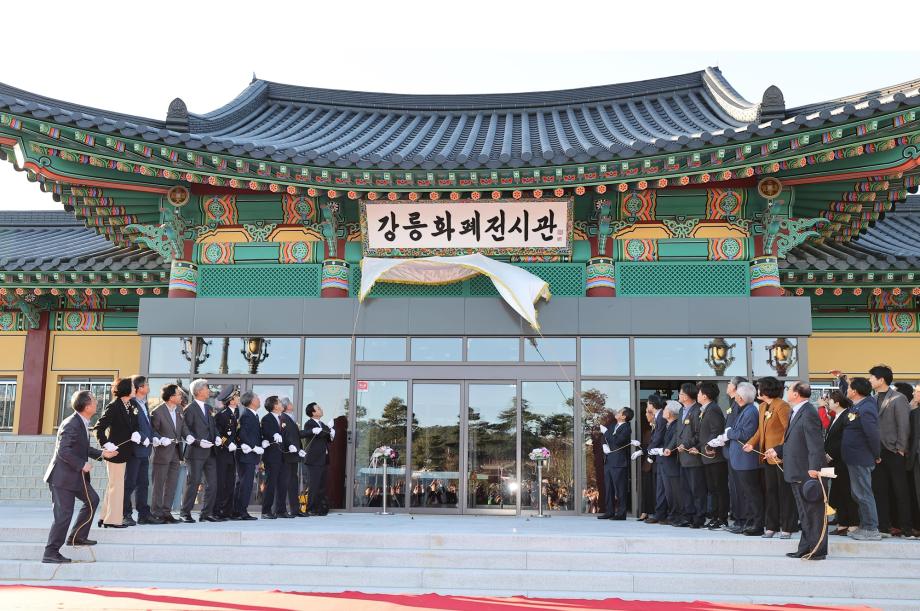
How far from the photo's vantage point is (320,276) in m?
12.3

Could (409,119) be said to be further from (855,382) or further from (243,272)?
(855,382)

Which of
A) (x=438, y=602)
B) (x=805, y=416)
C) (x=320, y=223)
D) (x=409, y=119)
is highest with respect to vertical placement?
(x=409, y=119)

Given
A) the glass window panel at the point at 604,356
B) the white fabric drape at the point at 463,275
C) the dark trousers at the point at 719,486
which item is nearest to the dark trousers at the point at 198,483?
the white fabric drape at the point at 463,275

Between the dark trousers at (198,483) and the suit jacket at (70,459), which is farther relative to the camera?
the dark trousers at (198,483)

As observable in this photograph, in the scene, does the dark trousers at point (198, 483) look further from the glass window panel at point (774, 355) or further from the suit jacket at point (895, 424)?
the suit jacket at point (895, 424)

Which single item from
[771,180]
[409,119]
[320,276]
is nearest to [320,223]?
[320,276]

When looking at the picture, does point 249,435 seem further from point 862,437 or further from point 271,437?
point 862,437

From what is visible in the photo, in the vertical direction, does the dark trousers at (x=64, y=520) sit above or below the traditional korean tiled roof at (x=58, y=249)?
below

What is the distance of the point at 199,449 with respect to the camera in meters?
10.1

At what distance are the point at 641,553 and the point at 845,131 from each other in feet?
18.8

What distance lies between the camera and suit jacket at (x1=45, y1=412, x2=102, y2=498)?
8.23 m

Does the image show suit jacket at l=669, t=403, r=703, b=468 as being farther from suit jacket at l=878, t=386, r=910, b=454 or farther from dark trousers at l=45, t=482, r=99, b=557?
dark trousers at l=45, t=482, r=99, b=557

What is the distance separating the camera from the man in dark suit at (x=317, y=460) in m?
11.2

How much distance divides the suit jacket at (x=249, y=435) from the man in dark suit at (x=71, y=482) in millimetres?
2300
